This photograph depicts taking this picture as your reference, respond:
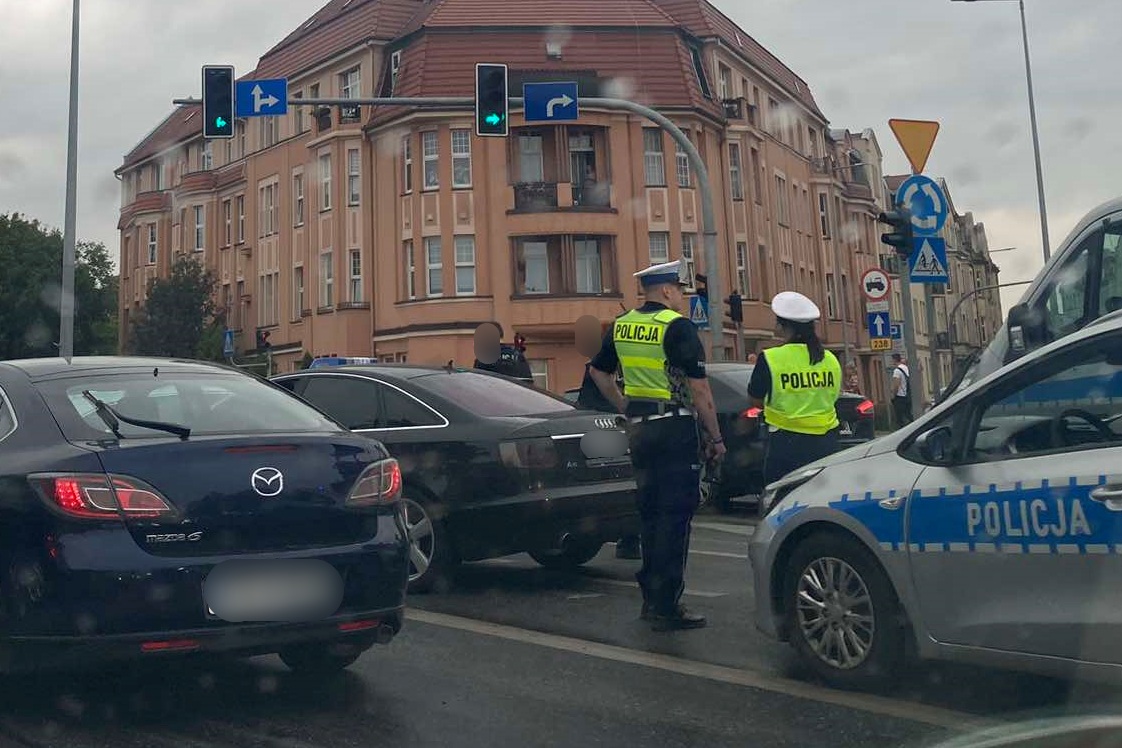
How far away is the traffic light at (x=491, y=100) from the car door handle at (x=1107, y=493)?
43.9 feet

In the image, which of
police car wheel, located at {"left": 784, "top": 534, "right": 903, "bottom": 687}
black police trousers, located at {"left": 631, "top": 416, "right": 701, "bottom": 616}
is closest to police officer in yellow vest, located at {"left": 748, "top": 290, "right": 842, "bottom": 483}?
black police trousers, located at {"left": 631, "top": 416, "right": 701, "bottom": 616}

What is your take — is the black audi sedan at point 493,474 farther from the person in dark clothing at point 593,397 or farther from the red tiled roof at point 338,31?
the red tiled roof at point 338,31

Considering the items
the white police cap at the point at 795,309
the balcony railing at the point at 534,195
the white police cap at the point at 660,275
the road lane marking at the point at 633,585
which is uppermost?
the balcony railing at the point at 534,195

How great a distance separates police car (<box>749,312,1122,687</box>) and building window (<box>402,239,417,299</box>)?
3533 cm

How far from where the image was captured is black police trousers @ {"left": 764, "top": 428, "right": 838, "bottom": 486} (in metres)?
7.60

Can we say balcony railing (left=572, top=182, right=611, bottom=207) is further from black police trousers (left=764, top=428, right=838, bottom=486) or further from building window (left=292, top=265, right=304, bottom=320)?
black police trousers (left=764, top=428, right=838, bottom=486)

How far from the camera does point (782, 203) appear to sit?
160 ft

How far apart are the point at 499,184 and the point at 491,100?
74.4 feet

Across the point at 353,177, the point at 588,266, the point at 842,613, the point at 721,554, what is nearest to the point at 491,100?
the point at 721,554

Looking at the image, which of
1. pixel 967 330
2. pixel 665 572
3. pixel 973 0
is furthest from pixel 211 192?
pixel 665 572

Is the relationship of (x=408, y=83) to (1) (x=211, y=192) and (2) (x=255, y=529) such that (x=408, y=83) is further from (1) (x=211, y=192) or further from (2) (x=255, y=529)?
(2) (x=255, y=529)

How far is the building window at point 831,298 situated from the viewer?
5353 cm

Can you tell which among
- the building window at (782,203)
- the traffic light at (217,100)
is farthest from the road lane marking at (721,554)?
the building window at (782,203)

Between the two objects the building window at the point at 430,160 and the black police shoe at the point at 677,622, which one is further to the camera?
the building window at the point at 430,160
